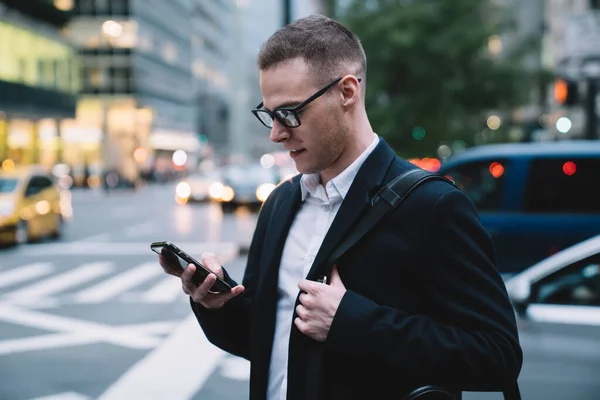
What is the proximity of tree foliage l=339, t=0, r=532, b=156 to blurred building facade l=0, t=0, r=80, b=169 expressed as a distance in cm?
2024

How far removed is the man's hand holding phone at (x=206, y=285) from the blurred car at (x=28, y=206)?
654 inches

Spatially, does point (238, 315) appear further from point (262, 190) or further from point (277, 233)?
point (262, 190)

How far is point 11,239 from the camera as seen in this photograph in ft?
60.3

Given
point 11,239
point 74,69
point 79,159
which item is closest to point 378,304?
point 11,239

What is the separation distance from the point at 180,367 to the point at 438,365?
5433 millimetres

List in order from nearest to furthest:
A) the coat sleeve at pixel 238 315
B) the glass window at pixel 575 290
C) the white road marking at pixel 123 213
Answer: the coat sleeve at pixel 238 315, the glass window at pixel 575 290, the white road marking at pixel 123 213

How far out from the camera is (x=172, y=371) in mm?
7090

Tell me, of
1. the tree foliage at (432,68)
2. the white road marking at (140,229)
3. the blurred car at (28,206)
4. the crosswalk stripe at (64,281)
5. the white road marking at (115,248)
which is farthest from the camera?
the tree foliage at (432,68)

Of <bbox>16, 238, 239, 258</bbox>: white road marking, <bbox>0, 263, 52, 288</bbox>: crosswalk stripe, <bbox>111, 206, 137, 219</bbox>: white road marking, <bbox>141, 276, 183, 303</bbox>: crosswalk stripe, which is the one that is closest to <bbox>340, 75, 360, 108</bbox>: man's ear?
<bbox>141, 276, 183, 303</bbox>: crosswalk stripe

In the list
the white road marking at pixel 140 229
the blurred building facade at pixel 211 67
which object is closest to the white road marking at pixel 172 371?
the white road marking at pixel 140 229

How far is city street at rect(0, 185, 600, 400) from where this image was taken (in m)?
4.57

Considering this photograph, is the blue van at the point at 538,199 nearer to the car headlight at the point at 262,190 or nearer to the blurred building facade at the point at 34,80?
the car headlight at the point at 262,190

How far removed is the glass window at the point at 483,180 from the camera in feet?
29.0

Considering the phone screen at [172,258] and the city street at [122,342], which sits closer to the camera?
the phone screen at [172,258]
